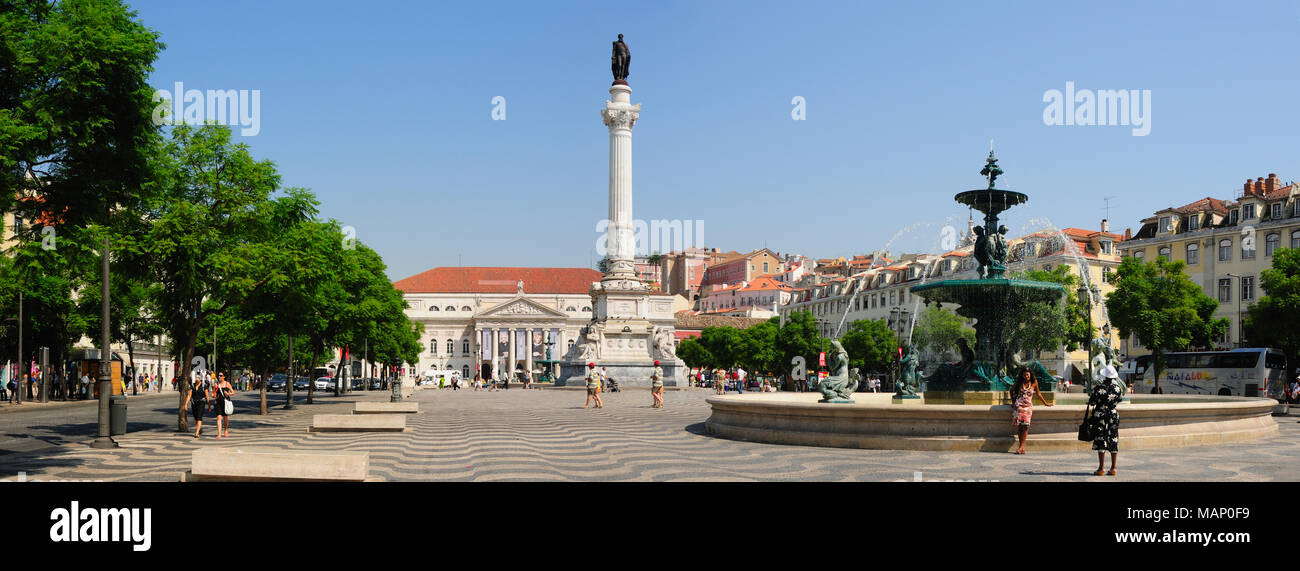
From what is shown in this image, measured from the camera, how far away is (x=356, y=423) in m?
22.8

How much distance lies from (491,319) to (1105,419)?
144181 millimetres

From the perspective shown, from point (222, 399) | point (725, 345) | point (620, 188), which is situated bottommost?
point (725, 345)

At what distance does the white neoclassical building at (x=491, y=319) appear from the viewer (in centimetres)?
15425

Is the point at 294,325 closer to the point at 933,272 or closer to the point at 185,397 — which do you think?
the point at 185,397

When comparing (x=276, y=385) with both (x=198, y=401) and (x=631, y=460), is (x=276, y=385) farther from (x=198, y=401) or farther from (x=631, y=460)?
(x=631, y=460)

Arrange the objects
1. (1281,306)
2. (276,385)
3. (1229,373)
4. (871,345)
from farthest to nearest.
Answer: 1. (871,345)
2. (276,385)
3. (1229,373)
4. (1281,306)

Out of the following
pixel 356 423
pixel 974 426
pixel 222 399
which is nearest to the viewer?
pixel 974 426

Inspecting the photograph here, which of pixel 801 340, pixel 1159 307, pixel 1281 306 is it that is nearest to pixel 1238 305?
pixel 1159 307

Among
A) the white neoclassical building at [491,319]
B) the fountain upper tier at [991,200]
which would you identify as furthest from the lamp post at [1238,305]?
the white neoclassical building at [491,319]

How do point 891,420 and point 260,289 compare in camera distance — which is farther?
point 260,289

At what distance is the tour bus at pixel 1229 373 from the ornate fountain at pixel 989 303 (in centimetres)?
2509

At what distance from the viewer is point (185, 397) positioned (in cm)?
2452
